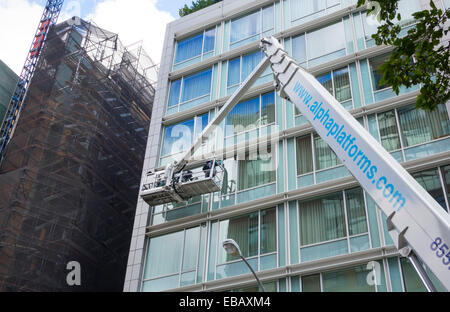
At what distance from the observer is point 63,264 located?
89.1 ft

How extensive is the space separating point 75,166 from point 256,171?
13.4 m

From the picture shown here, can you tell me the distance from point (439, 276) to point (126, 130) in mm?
30696

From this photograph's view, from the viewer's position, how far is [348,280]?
17.7m

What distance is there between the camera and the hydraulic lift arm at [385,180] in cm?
740

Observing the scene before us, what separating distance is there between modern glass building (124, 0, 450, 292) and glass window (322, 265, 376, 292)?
0.12ft

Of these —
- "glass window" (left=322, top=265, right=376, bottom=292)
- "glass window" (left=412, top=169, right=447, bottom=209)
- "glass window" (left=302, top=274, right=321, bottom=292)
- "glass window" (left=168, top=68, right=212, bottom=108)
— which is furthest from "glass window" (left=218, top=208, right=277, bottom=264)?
"glass window" (left=168, top=68, right=212, bottom=108)

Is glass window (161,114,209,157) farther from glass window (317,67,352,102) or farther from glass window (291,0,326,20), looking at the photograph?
glass window (291,0,326,20)

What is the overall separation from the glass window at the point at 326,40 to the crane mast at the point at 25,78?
20.5m

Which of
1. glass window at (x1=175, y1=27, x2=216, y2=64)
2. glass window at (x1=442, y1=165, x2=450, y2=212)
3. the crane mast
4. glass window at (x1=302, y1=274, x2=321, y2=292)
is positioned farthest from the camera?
the crane mast

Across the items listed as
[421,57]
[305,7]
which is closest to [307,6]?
[305,7]

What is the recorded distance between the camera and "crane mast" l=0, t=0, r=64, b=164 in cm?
3642

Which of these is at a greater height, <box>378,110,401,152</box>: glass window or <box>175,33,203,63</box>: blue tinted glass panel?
<box>175,33,203,63</box>: blue tinted glass panel

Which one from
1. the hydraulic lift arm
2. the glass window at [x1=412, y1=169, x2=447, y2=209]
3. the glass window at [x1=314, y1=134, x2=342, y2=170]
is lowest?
the hydraulic lift arm
